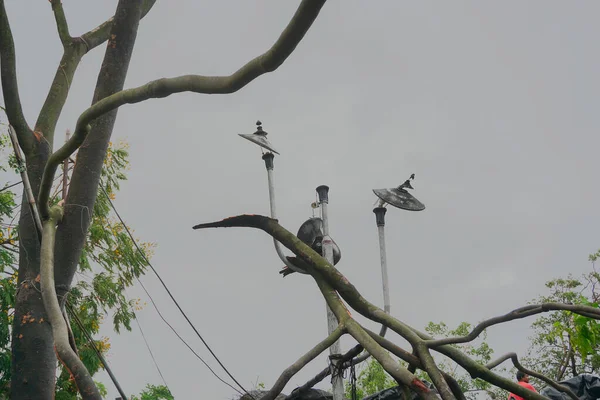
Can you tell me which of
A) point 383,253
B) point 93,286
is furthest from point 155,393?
point 383,253

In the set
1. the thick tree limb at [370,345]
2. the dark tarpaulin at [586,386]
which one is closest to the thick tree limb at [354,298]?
the thick tree limb at [370,345]

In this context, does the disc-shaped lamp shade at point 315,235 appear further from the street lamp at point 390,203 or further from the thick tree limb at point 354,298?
the thick tree limb at point 354,298

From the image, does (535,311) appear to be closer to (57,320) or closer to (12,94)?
(57,320)

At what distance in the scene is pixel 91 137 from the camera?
493cm

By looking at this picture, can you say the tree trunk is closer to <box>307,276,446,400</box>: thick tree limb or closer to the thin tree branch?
the thin tree branch

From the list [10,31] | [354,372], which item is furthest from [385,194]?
[10,31]

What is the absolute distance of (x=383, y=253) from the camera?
235 inches

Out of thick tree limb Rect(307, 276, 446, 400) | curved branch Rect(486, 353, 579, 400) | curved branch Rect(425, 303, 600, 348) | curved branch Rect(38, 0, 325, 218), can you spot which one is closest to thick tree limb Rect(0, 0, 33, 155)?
curved branch Rect(38, 0, 325, 218)

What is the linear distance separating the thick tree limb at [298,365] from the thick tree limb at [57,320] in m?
0.87

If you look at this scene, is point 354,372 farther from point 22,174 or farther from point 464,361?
point 22,174

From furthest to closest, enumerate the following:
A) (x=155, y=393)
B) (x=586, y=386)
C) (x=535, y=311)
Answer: (x=155, y=393)
(x=586, y=386)
(x=535, y=311)

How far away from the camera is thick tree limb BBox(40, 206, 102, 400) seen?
9.76ft

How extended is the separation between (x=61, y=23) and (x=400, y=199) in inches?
133

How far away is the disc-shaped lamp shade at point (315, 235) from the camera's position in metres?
5.81
